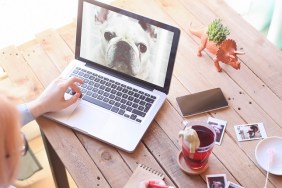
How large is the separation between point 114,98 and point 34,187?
79cm

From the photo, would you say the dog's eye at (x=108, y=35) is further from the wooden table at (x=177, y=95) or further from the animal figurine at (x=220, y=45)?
the animal figurine at (x=220, y=45)

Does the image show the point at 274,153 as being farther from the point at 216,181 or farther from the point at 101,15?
the point at 101,15

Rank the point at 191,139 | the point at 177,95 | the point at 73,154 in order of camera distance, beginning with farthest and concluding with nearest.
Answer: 1. the point at 177,95
2. the point at 73,154
3. the point at 191,139

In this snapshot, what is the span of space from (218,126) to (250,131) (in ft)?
0.28

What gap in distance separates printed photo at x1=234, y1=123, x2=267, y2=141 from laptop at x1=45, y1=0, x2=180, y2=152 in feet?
0.73

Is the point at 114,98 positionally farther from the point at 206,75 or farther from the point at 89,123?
the point at 206,75

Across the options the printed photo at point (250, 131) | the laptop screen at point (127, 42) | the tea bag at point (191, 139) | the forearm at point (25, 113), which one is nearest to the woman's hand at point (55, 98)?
the forearm at point (25, 113)

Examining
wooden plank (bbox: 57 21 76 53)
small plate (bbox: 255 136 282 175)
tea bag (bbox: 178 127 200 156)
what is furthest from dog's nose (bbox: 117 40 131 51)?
small plate (bbox: 255 136 282 175)

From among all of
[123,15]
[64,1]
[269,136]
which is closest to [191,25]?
[123,15]

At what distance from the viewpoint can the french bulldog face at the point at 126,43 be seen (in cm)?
119

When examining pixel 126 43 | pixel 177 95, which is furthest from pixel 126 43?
pixel 177 95

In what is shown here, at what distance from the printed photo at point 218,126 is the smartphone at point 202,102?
0.04 meters

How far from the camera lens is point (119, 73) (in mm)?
1267

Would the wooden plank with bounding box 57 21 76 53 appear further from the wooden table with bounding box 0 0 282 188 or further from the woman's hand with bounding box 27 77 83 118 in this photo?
the woman's hand with bounding box 27 77 83 118
